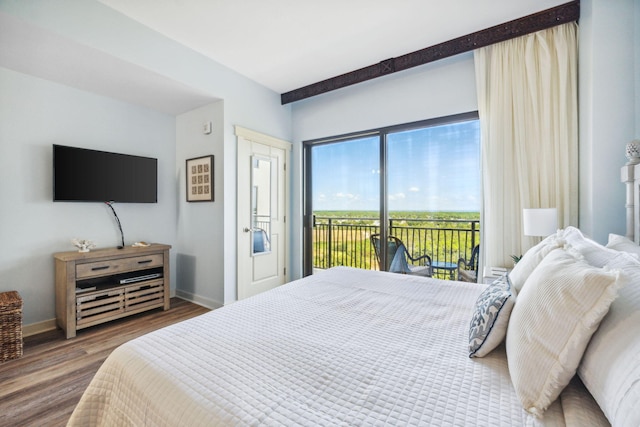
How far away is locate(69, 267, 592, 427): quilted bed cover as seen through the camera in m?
0.73

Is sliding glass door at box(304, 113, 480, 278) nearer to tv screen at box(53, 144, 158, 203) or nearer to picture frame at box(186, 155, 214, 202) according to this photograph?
picture frame at box(186, 155, 214, 202)

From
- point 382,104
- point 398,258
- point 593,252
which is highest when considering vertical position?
point 382,104

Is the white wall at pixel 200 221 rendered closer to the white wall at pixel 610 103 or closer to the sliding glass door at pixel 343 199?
the sliding glass door at pixel 343 199

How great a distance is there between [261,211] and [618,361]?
347cm

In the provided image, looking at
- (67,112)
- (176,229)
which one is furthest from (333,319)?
(67,112)

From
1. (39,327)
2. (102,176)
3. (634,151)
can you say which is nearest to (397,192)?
(634,151)

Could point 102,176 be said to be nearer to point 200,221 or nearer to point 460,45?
point 200,221

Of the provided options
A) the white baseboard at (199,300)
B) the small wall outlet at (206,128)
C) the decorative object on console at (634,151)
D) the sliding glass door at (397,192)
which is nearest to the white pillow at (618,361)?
the decorative object on console at (634,151)

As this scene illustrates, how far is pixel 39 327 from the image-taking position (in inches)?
106

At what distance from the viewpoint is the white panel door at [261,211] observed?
345cm

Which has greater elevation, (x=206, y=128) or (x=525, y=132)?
(x=206, y=128)

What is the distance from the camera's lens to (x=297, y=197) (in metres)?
4.17

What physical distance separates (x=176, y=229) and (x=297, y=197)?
172 centimetres

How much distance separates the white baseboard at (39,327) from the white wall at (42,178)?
4 cm
